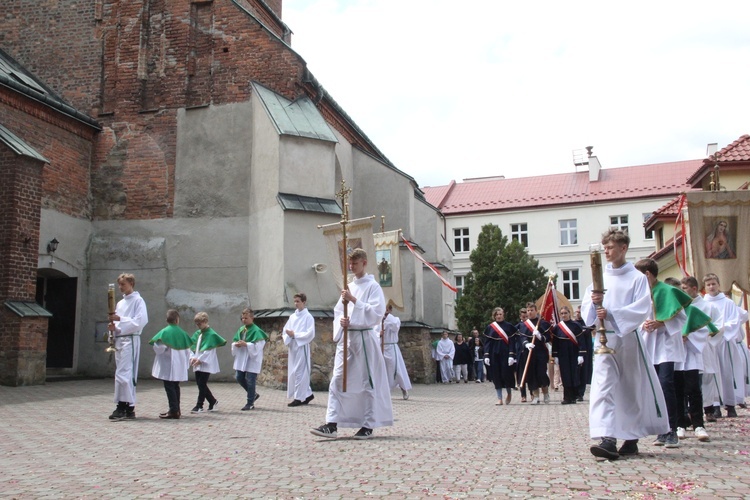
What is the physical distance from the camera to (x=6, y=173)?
57.3 ft

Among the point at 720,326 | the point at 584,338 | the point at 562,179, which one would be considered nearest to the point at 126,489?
the point at 720,326

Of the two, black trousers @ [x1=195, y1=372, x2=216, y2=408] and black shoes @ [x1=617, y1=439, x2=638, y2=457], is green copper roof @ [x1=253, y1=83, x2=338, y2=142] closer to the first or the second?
black trousers @ [x1=195, y1=372, x2=216, y2=408]

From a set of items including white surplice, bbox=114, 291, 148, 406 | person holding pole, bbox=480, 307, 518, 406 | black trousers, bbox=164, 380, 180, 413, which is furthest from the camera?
person holding pole, bbox=480, 307, 518, 406

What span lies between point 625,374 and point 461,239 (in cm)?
5015

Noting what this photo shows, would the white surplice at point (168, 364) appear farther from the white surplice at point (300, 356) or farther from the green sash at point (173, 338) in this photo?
the white surplice at point (300, 356)

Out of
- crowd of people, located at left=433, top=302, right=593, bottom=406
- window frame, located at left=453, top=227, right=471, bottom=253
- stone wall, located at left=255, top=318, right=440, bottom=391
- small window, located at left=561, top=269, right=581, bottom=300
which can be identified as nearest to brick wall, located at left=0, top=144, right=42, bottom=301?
stone wall, located at left=255, top=318, right=440, bottom=391

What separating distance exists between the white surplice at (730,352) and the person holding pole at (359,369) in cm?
542

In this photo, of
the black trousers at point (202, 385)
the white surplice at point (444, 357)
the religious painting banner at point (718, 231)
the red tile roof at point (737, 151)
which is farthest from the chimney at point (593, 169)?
the black trousers at point (202, 385)

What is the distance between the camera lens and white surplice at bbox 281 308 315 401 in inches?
595

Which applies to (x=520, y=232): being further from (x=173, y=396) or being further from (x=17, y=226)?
(x=173, y=396)

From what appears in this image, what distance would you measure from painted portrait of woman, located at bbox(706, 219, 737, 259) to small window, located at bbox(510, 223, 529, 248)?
41.9m

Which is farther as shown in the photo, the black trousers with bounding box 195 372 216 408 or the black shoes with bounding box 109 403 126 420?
the black trousers with bounding box 195 372 216 408

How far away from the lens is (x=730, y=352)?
1221 cm

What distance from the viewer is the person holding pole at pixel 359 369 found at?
357 inches
